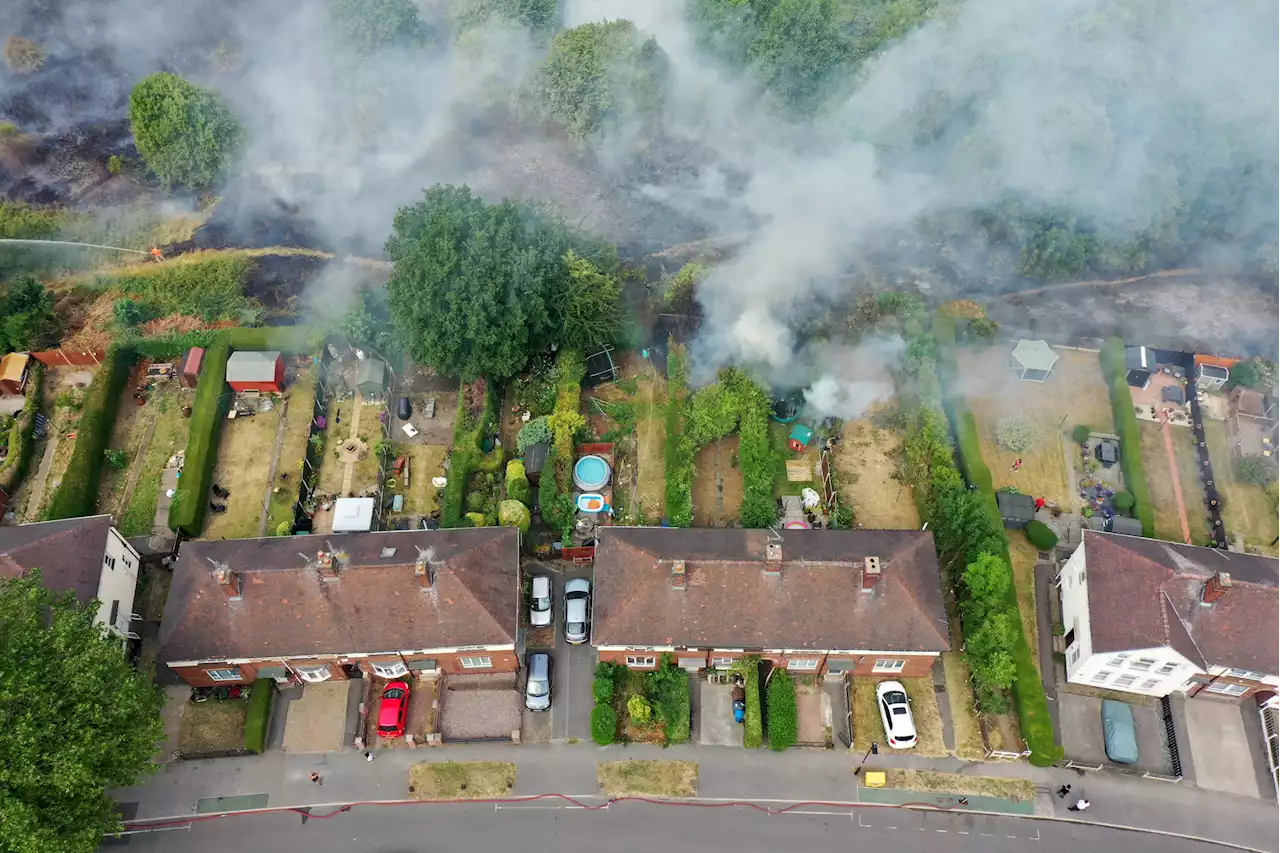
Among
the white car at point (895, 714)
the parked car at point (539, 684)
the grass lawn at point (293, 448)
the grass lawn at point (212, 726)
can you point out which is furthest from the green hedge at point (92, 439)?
the white car at point (895, 714)

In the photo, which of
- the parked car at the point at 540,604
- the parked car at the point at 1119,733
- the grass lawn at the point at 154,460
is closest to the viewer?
the parked car at the point at 1119,733

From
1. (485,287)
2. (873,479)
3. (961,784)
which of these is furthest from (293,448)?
(961,784)

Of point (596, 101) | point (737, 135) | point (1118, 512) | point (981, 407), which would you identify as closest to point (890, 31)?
point (737, 135)

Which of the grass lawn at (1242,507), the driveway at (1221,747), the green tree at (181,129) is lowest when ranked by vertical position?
the driveway at (1221,747)

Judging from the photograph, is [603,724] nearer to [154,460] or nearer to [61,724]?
[61,724]

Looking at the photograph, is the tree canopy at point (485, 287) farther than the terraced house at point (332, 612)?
Yes

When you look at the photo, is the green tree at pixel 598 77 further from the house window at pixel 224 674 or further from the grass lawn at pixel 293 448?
the house window at pixel 224 674

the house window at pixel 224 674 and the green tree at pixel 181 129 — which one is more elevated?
the green tree at pixel 181 129

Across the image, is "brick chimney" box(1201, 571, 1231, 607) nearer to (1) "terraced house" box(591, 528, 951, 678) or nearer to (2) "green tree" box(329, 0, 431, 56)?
(1) "terraced house" box(591, 528, 951, 678)

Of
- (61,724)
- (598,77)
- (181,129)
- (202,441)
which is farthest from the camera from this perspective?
(598,77)
